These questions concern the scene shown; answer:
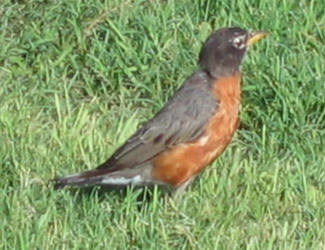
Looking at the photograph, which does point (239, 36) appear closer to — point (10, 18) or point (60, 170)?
point (60, 170)

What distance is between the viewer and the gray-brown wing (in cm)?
618

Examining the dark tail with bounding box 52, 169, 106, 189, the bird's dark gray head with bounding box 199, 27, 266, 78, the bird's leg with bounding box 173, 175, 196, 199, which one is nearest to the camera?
the dark tail with bounding box 52, 169, 106, 189

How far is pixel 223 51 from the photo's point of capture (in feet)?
21.3

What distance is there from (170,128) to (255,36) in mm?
743

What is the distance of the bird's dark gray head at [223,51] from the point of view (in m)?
6.46

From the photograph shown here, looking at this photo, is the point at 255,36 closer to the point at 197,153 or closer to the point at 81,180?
the point at 197,153

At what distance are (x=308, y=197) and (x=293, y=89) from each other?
82 cm

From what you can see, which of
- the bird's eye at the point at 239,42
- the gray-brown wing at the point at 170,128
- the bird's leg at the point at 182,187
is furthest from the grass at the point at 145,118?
the bird's eye at the point at 239,42

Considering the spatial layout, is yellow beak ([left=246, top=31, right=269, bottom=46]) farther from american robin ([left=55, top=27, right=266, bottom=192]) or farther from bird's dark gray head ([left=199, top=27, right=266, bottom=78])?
american robin ([left=55, top=27, right=266, bottom=192])

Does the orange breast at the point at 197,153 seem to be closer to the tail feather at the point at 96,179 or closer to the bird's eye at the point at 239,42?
the tail feather at the point at 96,179

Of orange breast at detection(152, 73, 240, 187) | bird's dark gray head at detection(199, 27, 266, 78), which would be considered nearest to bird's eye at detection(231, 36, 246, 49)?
bird's dark gray head at detection(199, 27, 266, 78)

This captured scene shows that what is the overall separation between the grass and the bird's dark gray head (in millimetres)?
355

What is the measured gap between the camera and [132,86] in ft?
23.4

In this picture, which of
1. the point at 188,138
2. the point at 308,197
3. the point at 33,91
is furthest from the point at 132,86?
the point at 308,197
